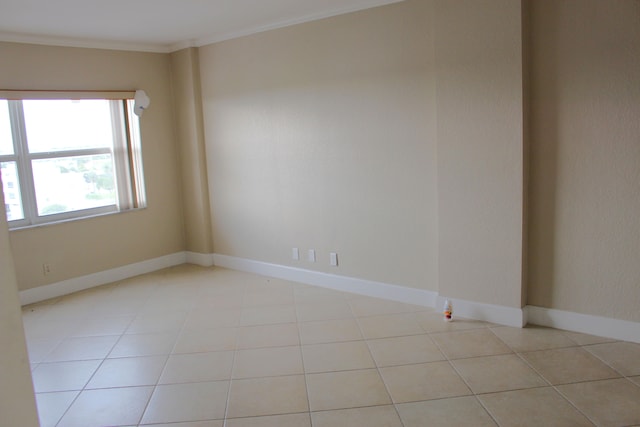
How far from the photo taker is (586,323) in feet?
11.3

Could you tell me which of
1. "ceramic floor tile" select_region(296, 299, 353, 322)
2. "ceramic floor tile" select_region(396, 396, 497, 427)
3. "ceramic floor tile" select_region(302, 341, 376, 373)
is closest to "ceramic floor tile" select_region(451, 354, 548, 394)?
"ceramic floor tile" select_region(396, 396, 497, 427)

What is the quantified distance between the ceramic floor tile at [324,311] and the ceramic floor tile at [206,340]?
22.2 inches

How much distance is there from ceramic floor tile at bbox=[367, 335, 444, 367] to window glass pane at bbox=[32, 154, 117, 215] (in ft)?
10.7

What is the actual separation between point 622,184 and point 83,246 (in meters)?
4.59

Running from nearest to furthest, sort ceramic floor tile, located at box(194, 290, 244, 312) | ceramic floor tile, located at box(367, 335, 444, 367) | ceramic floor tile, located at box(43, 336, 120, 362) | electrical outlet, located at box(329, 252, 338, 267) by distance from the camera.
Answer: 1. ceramic floor tile, located at box(367, 335, 444, 367)
2. ceramic floor tile, located at box(43, 336, 120, 362)
3. ceramic floor tile, located at box(194, 290, 244, 312)
4. electrical outlet, located at box(329, 252, 338, 267)

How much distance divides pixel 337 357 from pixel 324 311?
83 cm

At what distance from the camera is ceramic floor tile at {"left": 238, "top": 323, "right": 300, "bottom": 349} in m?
3.58

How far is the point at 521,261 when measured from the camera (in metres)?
3.50

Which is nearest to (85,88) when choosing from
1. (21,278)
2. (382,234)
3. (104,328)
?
(21,278)

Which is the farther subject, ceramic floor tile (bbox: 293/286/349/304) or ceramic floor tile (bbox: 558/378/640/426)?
ceramic floor tile (bbox: 293/286/349/304)

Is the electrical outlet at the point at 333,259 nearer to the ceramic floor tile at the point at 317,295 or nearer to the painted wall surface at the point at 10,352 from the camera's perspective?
the ceramic floor tile at the point at 317,295

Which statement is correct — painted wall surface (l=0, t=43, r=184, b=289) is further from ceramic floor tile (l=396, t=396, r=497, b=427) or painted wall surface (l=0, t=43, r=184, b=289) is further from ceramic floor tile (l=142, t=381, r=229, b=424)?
ceramic floor tile (l=396, t=396, r=497, b=427)

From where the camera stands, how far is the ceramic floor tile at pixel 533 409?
2.53 meters

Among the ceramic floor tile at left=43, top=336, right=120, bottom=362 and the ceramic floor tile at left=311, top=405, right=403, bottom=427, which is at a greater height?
the ceramic floor tile at left=43, top=336, right=120, bottom=362
